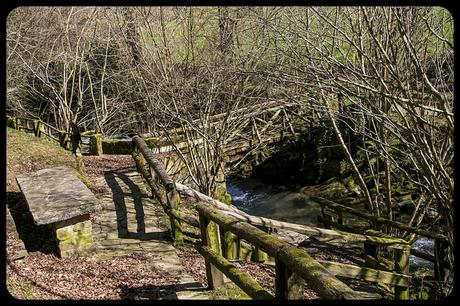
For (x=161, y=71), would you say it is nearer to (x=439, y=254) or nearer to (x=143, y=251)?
(x=143, y=251)

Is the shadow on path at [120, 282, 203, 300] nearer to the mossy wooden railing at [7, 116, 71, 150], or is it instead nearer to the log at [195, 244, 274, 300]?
the log at [195, 244, 274, 300]

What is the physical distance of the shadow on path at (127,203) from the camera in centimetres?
707

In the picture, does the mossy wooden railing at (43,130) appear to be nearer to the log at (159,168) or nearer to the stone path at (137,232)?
the log at (159,168)

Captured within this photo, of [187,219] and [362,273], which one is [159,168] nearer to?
[187,219]

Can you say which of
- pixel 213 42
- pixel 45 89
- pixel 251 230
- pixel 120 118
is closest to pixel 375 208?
pixel 213 42

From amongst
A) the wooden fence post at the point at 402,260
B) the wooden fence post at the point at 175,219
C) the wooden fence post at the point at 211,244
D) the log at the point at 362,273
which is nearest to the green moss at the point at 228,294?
the wooden fence post at the point at 211,244

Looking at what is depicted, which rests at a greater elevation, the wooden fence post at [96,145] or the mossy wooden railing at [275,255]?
the wooden fence post at [96,145]

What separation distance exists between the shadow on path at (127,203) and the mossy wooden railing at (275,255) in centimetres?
44

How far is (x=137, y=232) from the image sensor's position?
7148 mm

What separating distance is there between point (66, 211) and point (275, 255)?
10.5ft

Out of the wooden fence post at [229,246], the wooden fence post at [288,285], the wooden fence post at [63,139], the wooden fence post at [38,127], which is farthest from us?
the wooden fence post at [38,127]

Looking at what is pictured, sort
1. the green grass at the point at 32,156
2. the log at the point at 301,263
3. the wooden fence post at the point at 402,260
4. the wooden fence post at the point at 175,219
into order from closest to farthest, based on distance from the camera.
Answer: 1. the log at the point at 301,263
2. the wooden fence post at the point at 402,260
3. the wooden fence post at the point at 175,219
4. the green grass at the point at 32,156

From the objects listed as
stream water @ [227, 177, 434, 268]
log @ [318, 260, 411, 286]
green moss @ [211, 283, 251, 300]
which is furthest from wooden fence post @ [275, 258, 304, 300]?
stream water @ [227, 177, 434, 268]

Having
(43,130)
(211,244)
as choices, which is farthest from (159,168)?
(43,130)
